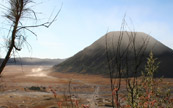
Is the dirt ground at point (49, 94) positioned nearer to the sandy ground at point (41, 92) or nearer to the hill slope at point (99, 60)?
the sandy ground at point (41, 92)

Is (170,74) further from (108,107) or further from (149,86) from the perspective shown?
(149,86)

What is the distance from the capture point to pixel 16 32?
5.91 m

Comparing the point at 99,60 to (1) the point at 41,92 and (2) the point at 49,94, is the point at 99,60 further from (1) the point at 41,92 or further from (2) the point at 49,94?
(2) the point at 49,94

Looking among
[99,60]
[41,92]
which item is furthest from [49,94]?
[99,60]

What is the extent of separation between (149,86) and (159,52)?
80877 millimetres

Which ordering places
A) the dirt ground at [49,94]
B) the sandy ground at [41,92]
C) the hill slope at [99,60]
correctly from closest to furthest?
the dirt ground at [49,94]
the sandy ground at [41,92]
the hill slope at [99,60]

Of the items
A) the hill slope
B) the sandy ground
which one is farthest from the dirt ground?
the hill slope

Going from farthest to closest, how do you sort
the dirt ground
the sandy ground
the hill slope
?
the hill slope < the sandy ground < the dirt ground

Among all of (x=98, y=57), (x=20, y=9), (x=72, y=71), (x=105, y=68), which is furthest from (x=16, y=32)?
(x=98, y=57)

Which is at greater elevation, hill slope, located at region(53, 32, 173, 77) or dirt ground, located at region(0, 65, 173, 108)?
hill slope, located at region(53, 32, 173, 77)

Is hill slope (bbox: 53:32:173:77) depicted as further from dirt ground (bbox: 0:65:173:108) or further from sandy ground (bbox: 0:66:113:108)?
sandy ground (bbox: 0:66:113:108)

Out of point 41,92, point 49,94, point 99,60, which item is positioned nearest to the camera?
point 49,94

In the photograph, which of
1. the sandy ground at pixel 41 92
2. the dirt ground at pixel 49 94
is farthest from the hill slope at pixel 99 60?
the sandy ground at pixel 41 92

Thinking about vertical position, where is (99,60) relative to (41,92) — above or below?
above
